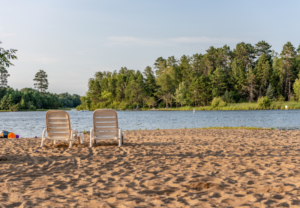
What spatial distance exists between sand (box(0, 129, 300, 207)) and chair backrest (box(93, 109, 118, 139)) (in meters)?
0.97

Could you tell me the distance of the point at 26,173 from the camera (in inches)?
172

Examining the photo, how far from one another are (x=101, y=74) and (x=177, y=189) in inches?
3818

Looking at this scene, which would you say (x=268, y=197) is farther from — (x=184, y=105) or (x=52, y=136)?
(x=184, y=105)

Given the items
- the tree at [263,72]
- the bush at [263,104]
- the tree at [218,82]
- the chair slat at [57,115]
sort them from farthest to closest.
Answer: the tree at [218,82], the tree at [263,72], the bush at [263,104], the chair slat at [57,115]

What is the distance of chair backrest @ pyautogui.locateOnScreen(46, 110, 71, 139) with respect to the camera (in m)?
7.07

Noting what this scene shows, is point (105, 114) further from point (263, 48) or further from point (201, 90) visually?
point (263, 48)

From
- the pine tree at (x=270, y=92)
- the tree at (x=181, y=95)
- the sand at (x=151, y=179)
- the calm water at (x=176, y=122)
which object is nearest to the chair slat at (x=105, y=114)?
the sand at (x=151, y=179)

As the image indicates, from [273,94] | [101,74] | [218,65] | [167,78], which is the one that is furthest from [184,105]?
[101,74]

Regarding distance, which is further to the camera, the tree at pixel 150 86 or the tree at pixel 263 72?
the tree at pixel 150 86

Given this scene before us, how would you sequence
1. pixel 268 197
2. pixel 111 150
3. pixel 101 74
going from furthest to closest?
pixel 101 74, pixel 111 150, pixel 268 197

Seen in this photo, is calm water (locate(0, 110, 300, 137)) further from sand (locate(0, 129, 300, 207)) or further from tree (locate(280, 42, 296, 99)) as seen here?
tree (locate(280, 42, 296, 99))

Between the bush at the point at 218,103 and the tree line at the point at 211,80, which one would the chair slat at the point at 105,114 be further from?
the tree line at the point at 211,80

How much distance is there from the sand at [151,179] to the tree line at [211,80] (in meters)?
59.7

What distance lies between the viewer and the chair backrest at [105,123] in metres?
7.10
